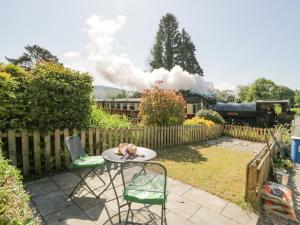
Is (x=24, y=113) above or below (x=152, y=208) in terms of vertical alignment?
above

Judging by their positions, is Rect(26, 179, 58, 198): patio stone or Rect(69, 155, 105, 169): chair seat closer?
Rect(69, 155, 105, 169): chair seat

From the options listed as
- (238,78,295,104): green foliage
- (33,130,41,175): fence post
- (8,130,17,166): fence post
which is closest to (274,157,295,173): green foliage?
(33,130,41,175): fence post

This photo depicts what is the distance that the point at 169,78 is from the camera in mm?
36625

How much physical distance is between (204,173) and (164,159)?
1.63 m

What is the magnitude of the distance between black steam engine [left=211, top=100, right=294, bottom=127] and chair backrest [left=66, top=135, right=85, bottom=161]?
1381 centimetres

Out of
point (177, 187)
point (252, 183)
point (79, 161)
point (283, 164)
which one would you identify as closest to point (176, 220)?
point (177, 187)

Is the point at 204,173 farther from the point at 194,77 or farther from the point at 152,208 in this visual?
the point at 194,77

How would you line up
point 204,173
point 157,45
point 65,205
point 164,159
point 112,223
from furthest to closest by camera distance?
point 157,45 < point 164,159 < point 204,173 < point 65,205 < point 112,223

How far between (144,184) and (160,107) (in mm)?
6472

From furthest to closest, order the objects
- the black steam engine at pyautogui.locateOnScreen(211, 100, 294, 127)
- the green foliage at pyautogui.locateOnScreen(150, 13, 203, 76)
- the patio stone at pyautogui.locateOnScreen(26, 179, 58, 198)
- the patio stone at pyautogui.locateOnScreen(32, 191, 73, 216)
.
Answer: the green foliage at pyautogui.locateOnScreen(150, 13, 203, 76), the black steam engine at pyautogui.locateOnScreen(211, 100, 294, 127), the patio stone at pyautogui.locateOnScreen(26, 179, 58, 198), the patio stone at pyautogui.locateOnScreen(32, 191, 73, 216)

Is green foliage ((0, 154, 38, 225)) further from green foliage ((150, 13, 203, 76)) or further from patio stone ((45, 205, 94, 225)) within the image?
green foliage ((150, 13, 203, 76))

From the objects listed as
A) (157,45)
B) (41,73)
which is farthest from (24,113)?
(157,45)

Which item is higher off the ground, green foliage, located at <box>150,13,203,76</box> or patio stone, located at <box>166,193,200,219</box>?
green foliage, located at <box>150,13,203,76</box>

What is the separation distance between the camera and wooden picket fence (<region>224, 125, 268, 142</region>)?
407 inches
